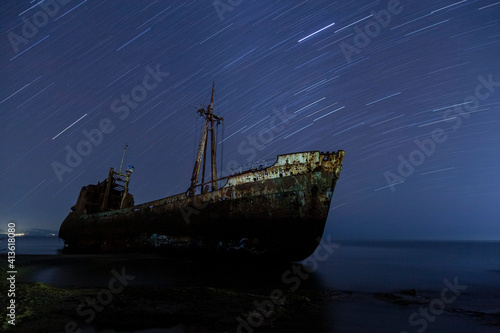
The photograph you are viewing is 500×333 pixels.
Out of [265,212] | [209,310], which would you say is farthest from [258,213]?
[209,310]

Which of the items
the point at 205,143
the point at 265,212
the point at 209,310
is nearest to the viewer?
the point at 209,310

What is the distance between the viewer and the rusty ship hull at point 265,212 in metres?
12.6

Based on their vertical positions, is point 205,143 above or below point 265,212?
above

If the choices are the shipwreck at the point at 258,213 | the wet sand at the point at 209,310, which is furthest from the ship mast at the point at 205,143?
the wet sand at the point at 209,310

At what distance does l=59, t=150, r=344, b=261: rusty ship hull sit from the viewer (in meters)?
12.6

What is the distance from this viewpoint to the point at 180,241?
1514 centimetres

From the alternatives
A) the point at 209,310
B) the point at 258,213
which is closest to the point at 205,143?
the point at 258,213

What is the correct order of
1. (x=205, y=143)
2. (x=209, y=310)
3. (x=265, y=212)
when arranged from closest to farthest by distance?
1. (x=209, y=310)
2. (x=265, y=212)
3. (x=205, y=143)

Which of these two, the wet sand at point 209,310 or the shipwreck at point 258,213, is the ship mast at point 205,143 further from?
the wet sand at point 209,310

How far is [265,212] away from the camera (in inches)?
508

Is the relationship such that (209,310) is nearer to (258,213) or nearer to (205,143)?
(258,213)

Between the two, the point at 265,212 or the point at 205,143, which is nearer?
the point at 265,212

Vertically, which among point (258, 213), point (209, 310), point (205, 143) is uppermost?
point (205, 143)

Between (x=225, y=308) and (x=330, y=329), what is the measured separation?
229 centimetres
